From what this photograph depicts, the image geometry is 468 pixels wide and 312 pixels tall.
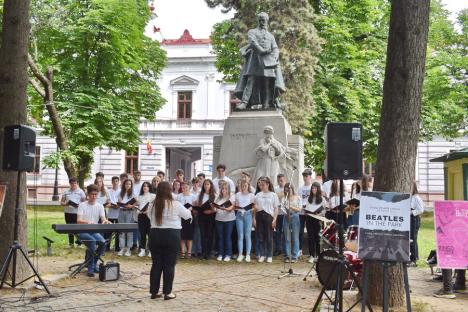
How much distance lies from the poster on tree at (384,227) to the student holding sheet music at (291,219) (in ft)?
17.7

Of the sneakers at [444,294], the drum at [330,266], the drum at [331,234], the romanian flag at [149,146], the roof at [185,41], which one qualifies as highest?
the roof at [185,41]

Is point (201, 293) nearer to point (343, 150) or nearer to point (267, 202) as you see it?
point (343, 150)

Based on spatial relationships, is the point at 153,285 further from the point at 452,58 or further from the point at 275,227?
the point at 452,58

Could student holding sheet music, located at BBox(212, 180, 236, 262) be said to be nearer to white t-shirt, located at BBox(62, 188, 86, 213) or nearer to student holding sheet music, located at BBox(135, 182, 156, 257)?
student holding sheet music, located at BBox(135, 182, 156, 257)

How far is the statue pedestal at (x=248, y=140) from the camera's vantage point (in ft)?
47.3

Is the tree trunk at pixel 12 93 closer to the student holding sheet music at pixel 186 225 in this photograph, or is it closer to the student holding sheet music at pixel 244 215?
the student holding sheet music at pixel 186 225

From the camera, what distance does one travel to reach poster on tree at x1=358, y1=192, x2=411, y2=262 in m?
6.17

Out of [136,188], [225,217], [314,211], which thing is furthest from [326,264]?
[136,188]

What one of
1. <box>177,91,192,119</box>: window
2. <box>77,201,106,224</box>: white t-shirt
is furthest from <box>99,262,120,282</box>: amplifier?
<box>177,91,192,119</box>: window

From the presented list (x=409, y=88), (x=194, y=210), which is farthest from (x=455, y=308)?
(x=194, y=210)

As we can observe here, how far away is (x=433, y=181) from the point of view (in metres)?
38.9

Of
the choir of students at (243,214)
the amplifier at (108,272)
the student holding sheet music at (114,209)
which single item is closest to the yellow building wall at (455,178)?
the choir of students at (243,214)

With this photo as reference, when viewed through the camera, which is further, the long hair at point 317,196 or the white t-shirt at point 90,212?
the long hair at point 317,196

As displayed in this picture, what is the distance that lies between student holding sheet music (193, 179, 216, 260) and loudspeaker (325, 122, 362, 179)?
19.0 feet
